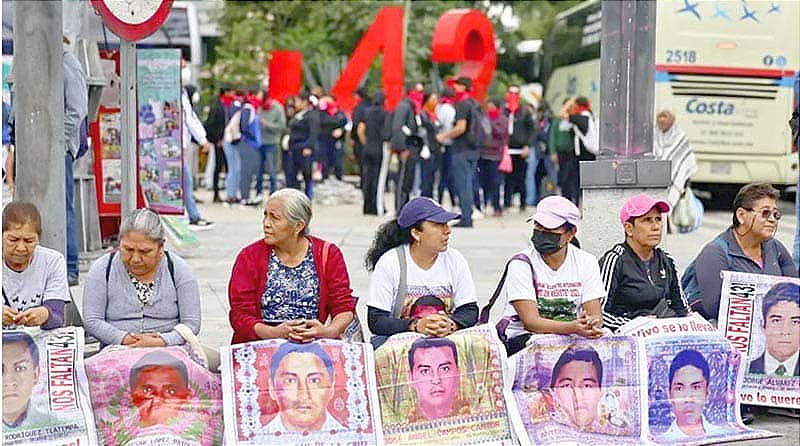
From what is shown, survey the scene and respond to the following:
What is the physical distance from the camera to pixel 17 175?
7.96m

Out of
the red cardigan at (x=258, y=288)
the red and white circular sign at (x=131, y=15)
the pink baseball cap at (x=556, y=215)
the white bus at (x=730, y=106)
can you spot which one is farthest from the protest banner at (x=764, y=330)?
the white bus at (x=730, y=106)

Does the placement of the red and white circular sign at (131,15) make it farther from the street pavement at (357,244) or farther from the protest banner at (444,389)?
the protest banner at (444,389)

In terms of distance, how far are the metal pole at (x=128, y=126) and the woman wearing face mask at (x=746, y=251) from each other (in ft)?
12.7

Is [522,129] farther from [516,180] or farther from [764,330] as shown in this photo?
[764,330]

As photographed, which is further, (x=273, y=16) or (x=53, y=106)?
(x=273, y=16)

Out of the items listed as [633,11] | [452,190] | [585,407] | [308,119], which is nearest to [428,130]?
[452,190]

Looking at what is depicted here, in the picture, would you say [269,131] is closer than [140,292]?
No

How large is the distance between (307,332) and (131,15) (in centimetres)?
296

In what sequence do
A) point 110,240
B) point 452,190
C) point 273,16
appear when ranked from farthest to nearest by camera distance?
point 273,16 → point 452,190 → point 110,240

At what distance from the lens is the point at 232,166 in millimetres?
20281

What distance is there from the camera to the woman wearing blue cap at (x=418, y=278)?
6.78 meters

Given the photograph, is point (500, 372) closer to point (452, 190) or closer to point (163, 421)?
point (163, 421)

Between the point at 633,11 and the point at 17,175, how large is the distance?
358 centimetres

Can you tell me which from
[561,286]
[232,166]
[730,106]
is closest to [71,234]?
[561,286]
